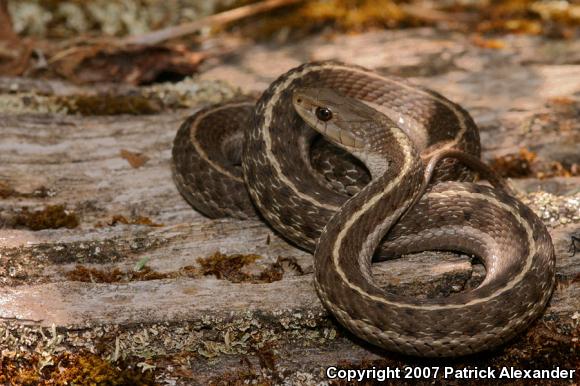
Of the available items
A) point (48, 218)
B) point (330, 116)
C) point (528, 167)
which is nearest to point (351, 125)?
point (330, 116)

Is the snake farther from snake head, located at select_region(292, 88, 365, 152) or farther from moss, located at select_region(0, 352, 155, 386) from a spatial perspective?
moss, located at select_region(0, 352, 155, 386)

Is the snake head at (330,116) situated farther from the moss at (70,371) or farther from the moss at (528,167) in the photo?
the moss at (70,371)

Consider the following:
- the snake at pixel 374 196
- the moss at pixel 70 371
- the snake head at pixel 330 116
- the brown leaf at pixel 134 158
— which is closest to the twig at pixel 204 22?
the brown leaf at pixel 134 158

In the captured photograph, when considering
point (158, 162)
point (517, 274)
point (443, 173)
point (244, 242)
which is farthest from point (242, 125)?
point (517, 274)

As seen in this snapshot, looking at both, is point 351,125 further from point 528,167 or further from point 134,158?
point 134,158

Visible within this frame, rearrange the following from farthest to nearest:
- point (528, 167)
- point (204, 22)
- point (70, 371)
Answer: point (204, 22)
point (528, 167)
point (70, 371)

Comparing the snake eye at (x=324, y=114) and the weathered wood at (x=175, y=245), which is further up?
the snake eye at (x=324, y=114)
